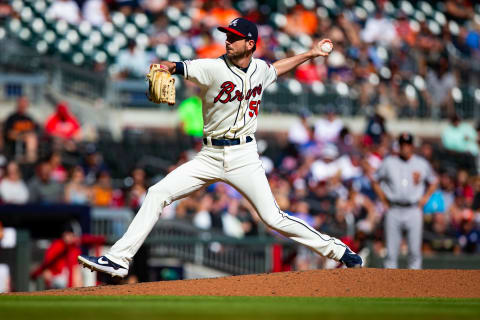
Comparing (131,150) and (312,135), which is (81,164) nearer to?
(131,150)

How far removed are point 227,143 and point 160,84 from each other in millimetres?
788

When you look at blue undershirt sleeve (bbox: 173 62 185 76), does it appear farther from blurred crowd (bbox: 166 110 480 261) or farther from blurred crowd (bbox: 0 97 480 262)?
blurred crowd (bbox: 166 110 480 261)

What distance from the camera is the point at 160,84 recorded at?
724 cm

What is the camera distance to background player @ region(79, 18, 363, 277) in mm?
7555

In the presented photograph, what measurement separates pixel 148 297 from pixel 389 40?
17.3 m

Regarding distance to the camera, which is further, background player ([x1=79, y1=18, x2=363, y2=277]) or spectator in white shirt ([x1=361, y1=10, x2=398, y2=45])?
spectator in white shirt ([x1=361, y1=10, x2=398, y2=45])

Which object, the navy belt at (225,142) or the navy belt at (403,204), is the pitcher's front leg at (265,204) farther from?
the navy belt at (403,204)

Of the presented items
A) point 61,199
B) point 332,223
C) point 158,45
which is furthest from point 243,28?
point 158,45

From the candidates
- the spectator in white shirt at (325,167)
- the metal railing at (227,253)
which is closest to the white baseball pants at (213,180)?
the metal railing at (227,253)

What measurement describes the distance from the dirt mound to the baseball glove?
151 cm

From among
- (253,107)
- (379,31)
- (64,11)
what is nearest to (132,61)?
(64,11)

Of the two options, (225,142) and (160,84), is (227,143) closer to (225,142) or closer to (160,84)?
(225,142)

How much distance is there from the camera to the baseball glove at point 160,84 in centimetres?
725

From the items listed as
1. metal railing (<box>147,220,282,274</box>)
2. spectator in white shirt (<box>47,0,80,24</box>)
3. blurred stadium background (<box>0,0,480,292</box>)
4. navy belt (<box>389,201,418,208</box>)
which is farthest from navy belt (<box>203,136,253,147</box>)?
spectator in white shirt (<box>47,0,80,24</box>)
